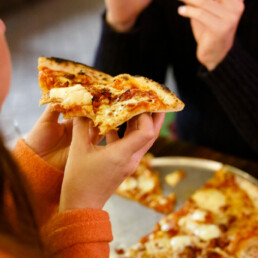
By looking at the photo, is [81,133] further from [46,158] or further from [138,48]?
[138,48]

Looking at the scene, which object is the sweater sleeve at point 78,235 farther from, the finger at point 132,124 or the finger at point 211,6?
the finger at point 211,6

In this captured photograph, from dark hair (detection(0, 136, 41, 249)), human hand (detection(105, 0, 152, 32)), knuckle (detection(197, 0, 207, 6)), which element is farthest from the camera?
human hand (detection(105, 0, 152, 32))

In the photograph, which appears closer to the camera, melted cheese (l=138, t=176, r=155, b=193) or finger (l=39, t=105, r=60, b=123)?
finger (l=39, t=105, r=60, b=123)

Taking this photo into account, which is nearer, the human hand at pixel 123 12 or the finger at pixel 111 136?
the finger at pixel 111 136

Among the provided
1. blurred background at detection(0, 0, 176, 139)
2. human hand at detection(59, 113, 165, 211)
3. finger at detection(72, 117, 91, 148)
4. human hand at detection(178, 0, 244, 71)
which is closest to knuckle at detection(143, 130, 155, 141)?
human hand at detection(59, 113, 165, 211)

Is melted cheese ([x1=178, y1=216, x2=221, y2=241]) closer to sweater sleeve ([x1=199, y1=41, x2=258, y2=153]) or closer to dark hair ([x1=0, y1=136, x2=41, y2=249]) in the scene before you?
sweater sleeve ([x1=199, y1=41, x2=258, y2=153])

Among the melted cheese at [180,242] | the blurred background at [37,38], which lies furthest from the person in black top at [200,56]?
the blurred background at [37,38]

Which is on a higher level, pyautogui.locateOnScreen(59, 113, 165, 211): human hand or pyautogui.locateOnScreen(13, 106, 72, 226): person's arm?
pyautogui.locateOnScreen(59, 113, 165, 211): human hand

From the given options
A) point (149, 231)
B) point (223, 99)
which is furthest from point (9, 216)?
point (223, 99)
